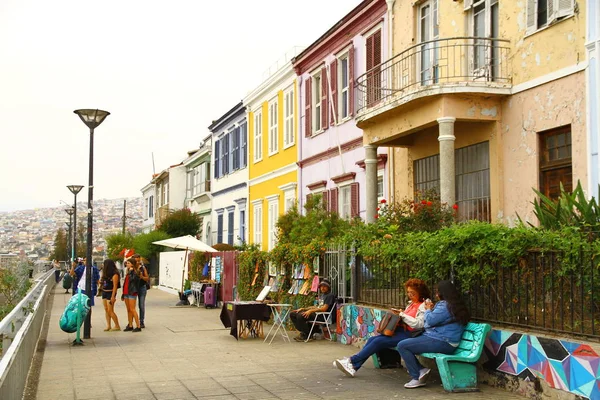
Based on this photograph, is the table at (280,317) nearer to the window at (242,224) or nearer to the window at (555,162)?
the window at (555,162)

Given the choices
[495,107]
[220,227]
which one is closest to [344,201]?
[495,107]

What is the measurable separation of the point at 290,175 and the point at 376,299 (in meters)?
14.4

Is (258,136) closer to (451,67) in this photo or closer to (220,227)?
(220,227)

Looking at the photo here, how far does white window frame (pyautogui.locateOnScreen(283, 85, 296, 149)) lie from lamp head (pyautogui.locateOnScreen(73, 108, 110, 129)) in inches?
445

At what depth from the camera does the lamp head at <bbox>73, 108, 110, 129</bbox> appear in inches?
628

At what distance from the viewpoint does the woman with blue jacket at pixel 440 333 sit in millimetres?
9398

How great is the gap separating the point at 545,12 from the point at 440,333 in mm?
7312

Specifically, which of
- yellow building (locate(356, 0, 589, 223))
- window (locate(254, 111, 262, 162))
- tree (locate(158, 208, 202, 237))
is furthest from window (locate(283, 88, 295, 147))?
tree (locate(158, 208, 202, 237))

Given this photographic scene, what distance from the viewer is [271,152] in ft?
96.2

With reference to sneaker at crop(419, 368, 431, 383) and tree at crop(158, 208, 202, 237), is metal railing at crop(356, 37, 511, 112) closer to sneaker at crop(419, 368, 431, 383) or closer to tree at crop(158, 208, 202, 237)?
sneaker at crop(419, 368, 431, 383)

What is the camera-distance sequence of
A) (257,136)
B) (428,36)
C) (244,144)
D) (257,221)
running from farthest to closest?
(244,144), (257,136), (257,221), (428,36)

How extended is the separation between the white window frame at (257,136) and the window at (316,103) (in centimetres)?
620

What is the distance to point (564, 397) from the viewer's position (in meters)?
8.05

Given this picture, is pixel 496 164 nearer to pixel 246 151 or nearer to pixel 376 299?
pixel 376 299
